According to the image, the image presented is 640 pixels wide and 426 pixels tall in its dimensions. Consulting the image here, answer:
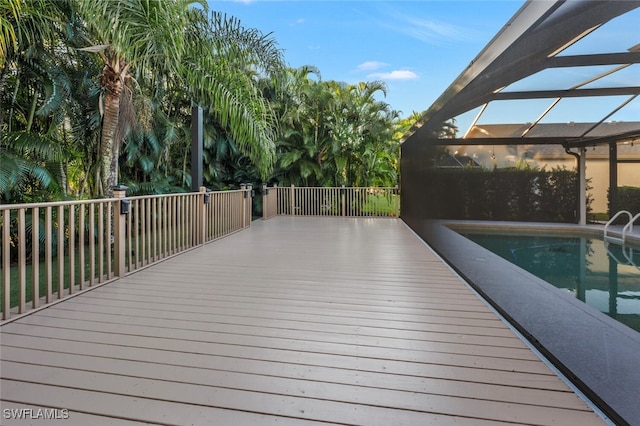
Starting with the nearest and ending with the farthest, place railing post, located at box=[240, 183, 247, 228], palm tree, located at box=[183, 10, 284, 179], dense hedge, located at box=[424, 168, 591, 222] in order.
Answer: dense hedge, located at box=[424, 168, 591, 222], palm tree, located at box=[183, 10, 284, 179], railing post, located at box=[240, 183, 247, 228]

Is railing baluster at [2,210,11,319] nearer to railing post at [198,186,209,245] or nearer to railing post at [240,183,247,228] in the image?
railing post at [198,186,209,245]

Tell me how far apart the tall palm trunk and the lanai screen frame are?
4733 mm

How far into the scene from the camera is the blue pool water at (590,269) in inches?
94.4

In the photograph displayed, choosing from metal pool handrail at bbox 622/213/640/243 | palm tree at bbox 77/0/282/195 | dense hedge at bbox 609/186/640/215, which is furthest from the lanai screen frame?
palm tree at bbox 77/0/282/195

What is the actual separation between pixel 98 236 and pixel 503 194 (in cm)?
778

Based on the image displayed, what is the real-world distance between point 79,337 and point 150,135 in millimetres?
6837

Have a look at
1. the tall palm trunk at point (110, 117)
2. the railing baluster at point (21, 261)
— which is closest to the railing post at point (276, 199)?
the tall palm trunk at point (110, 117)

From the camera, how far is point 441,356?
2.05m

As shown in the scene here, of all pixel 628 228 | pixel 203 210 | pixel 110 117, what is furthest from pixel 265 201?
pixel 628 228

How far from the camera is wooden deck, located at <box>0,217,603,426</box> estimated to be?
1562mm

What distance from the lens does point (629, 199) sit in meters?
2.12

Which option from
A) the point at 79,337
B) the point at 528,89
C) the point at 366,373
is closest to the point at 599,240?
the point at 528,89

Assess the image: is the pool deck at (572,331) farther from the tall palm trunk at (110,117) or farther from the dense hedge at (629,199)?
the tall palm trunk at (110,117)

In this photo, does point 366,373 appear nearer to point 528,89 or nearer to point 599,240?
point 599,240
